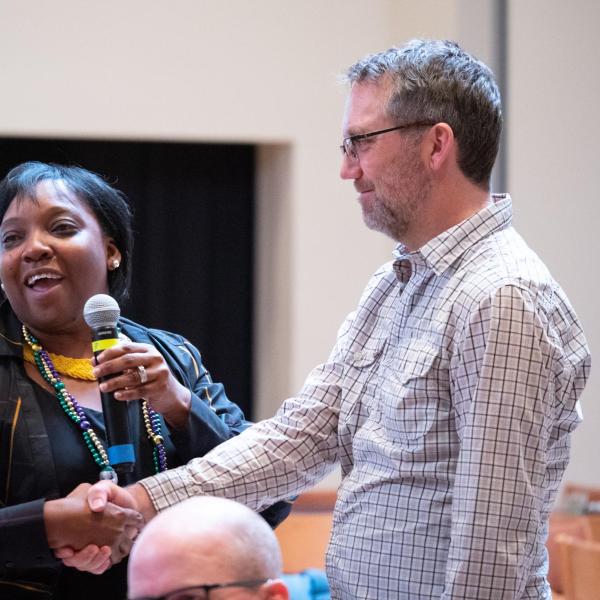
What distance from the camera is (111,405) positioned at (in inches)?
89.9

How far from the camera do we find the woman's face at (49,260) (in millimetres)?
2477

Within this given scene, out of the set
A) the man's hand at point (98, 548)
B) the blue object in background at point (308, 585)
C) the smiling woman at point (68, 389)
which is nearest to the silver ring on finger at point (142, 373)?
the smiling woman at point (68, 389)

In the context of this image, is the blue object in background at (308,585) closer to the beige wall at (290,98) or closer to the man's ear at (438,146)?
the man's ear at (438,146)

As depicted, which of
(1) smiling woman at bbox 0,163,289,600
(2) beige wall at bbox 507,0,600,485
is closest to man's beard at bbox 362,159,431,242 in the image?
(1) smiling woman at bbox 0,163,289,600

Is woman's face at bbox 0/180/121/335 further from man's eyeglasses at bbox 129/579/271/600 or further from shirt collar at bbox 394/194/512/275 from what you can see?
man's eyeglasses at bbox 129/579/271/600

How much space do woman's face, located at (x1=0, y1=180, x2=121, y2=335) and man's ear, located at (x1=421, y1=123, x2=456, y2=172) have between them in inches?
32.5

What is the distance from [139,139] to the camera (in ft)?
22.0

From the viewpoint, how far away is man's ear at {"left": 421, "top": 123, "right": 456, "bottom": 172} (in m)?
2.29

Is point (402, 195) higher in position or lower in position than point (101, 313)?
higher

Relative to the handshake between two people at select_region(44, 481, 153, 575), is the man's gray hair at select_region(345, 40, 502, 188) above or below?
above

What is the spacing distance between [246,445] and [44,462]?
454 millimetres

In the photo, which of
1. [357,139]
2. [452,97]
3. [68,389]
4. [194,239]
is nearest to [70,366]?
[68,389]

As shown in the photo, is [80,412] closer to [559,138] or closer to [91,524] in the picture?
[91,524]

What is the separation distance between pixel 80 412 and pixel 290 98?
15.1ft
